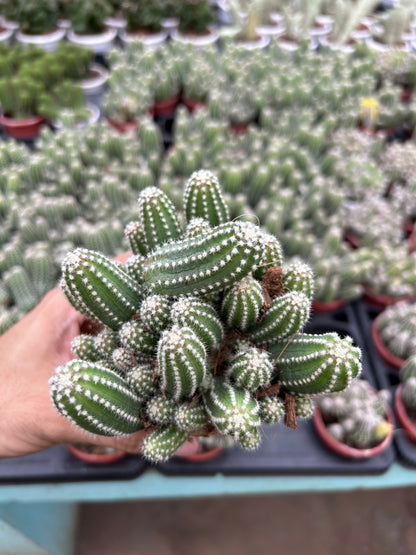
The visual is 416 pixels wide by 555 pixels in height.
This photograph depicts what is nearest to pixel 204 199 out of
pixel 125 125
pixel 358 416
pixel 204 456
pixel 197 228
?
pixel 197 228

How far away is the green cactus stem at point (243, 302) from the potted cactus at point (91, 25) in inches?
183

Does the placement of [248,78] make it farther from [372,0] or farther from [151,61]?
[372,0]

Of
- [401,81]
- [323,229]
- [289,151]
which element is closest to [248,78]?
[289,151]

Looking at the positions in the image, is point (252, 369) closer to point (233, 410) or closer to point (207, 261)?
point (233, 410)

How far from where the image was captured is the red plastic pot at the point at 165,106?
3.82 meters

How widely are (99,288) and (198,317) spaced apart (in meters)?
0.28

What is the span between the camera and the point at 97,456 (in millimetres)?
1769

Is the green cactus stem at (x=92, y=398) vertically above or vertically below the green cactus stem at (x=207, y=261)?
below

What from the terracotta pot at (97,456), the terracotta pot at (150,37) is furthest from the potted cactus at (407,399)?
the terracotta pot at (150,37)

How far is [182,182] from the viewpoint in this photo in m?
2.69

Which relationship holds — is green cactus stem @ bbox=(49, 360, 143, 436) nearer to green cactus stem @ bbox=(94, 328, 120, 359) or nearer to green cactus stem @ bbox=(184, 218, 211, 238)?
green cactus stem @ bbox=(94, 328, 120, 359)

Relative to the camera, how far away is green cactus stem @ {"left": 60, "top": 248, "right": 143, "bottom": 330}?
1080 millimetres

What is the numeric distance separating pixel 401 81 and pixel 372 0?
1396 mm

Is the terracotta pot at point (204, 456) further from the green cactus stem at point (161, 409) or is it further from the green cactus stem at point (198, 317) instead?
the green cactus stem at point (198, 317)
